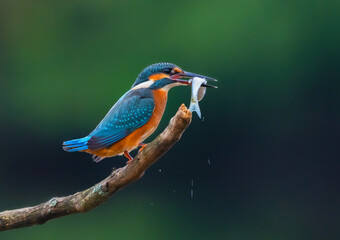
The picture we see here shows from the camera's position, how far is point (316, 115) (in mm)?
7574

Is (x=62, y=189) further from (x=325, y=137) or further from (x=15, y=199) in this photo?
(x=325, y=137)

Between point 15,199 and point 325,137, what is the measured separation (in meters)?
3.30

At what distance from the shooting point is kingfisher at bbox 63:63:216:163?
217 centimetres

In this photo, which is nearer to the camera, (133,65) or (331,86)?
(133,65)

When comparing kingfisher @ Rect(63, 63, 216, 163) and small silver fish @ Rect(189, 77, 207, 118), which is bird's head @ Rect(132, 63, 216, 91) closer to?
kingfisher @ Rect(63, 63, 216, 163)

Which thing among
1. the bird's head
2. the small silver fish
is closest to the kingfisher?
the bird's head

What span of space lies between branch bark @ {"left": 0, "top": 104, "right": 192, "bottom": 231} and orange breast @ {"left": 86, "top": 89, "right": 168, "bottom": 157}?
15 centimetres

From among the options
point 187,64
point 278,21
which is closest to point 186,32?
point 187,64

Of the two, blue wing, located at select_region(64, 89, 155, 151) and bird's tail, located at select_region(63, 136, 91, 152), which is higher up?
blue wing, located at select_region(64, 89, 155, 151)

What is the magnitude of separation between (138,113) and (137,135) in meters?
0.08

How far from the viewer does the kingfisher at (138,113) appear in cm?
217

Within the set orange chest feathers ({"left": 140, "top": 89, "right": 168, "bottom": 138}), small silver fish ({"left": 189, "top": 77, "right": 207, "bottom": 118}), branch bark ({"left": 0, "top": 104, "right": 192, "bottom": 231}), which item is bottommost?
branch bark ({"left": 0, "top": 104, "right": 192, "bottom": 231})

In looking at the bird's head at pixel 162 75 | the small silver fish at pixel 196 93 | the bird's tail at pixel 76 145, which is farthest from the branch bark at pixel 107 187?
the bird's head at pixel 162 75

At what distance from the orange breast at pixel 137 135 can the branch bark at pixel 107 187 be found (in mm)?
147
